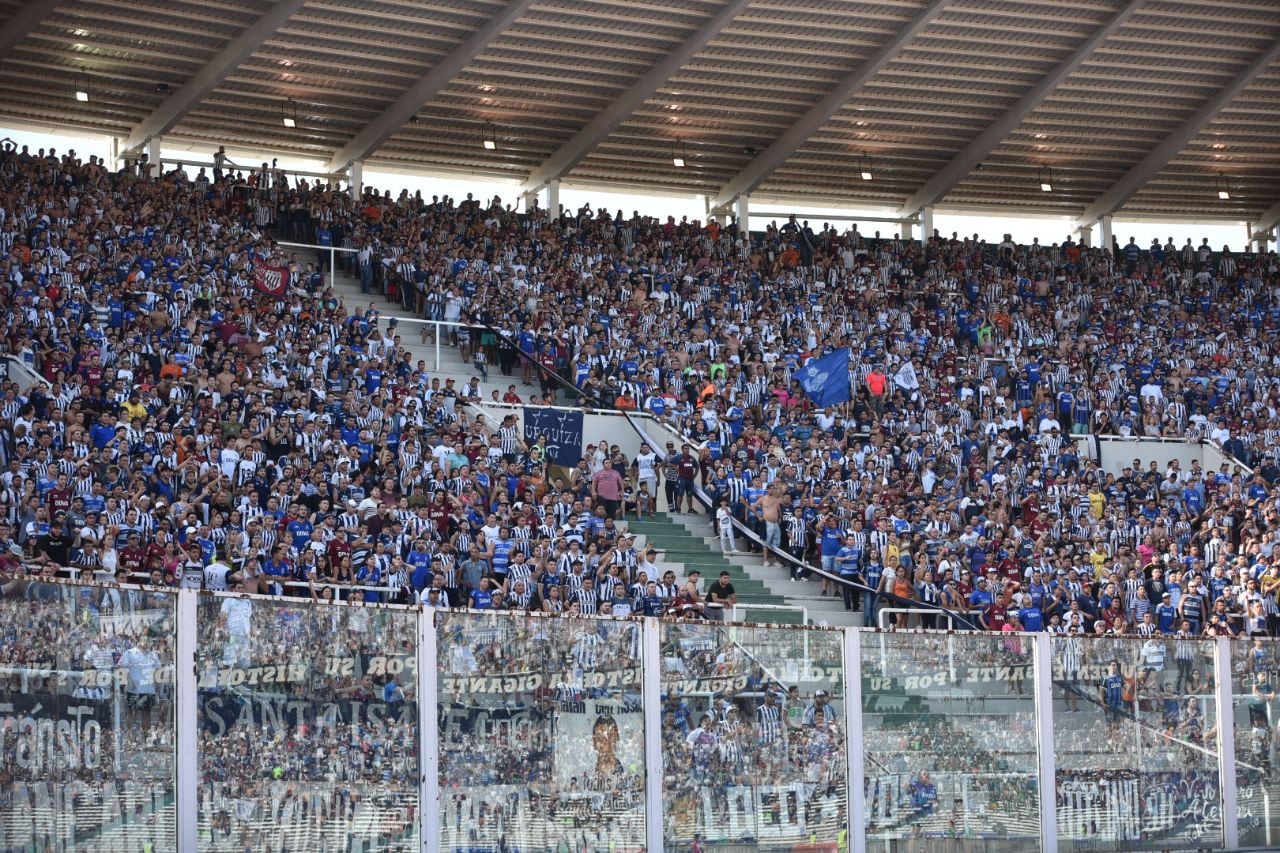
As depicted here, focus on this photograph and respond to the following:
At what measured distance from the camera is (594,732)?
38.6 ft

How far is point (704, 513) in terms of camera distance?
27.3 metres

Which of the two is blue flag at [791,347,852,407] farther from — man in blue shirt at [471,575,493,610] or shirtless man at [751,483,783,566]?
man in blue shirt at [471,575,493,610]

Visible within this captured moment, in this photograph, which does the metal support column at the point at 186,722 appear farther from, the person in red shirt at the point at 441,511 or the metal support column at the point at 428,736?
the person in red shirt at the point at 441,511

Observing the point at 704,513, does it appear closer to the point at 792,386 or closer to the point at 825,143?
the point at 792,386

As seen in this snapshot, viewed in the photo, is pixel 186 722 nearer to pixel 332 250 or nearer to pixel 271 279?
pixel 271 279

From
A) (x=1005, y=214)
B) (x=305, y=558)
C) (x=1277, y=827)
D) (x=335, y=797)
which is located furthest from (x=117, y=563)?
(x=1005, y=214)

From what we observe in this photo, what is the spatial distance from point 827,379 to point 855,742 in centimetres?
1944

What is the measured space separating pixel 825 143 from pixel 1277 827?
97.4ft

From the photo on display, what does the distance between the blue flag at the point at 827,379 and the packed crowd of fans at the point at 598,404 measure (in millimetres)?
385

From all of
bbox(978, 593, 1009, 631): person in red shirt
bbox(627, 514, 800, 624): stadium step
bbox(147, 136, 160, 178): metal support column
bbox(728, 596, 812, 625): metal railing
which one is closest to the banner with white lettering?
bbox(627, 514, 800, 624): stadium step

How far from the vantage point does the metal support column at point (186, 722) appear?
10094 millimetres

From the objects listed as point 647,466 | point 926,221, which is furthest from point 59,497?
point 926,221

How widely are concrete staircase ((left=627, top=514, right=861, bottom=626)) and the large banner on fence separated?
74.1 inches

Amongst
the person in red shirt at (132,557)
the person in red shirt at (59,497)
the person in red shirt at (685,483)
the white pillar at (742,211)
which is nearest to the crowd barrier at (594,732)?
the person in red shirt at (132,557)
